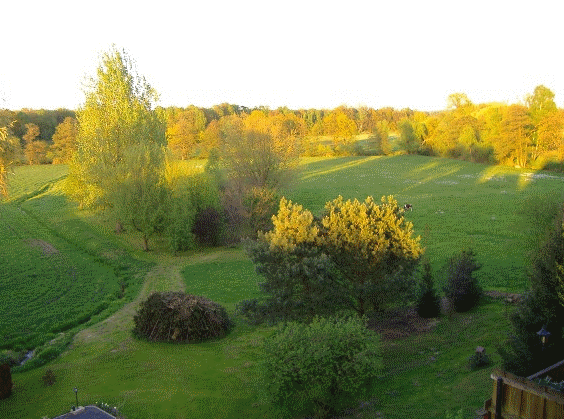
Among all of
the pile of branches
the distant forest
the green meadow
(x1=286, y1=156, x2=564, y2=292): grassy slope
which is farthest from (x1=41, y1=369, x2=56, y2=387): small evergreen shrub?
the distant forest

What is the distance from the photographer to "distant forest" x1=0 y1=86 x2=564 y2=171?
77000mm

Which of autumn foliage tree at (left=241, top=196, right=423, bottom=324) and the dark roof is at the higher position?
autumn foliage tree at (left=241, top=196, right=423, bottom=324)

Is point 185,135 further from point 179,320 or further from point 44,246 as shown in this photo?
point 179,320

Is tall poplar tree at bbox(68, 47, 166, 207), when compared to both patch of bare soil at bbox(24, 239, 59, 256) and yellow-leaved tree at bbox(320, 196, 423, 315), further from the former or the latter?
yellow-leaved tree at bbox(320, 196, 423, 315)

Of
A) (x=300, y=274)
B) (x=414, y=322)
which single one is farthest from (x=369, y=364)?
(x=414, y=322)

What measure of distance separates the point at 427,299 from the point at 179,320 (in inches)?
380

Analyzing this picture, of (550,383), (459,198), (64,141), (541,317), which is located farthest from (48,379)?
(64,141)

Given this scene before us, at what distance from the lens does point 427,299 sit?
19.8 meters

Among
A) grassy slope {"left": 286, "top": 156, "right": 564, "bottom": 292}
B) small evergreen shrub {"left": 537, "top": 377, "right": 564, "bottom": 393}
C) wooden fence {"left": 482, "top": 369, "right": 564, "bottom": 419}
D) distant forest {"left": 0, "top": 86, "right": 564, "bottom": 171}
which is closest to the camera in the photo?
wooden fence {"left": 482, "top": 369, "right": 564, "bottom": 419}

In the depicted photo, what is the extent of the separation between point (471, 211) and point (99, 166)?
3235 centimetres

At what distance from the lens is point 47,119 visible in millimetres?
109000

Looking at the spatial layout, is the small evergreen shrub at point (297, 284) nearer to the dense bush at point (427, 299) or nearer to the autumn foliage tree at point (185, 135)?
the dense bush at point (427, 299)

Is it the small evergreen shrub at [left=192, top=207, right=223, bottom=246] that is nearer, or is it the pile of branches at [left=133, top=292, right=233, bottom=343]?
the pile of branches at [left=133, top=292, right=233, bottom=343]

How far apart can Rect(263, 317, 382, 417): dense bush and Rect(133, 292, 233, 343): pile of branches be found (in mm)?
7649
